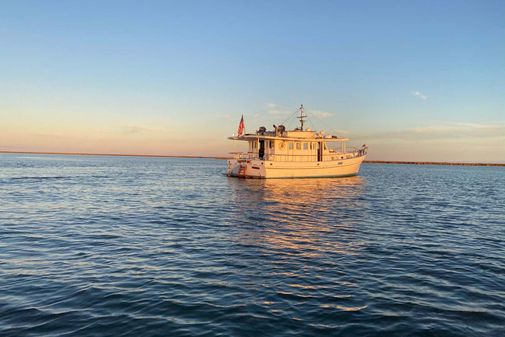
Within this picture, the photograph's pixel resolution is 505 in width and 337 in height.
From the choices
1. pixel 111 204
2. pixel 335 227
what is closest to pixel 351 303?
pixel 335 227

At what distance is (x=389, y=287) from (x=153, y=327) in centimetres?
549

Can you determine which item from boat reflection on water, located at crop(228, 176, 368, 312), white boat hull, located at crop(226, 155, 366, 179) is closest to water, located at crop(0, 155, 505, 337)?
boat reflection on water, located at crop(228, 176, 368, 312)

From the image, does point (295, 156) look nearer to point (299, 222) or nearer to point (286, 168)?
point (286, 168)

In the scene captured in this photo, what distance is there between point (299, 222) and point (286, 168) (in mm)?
26432

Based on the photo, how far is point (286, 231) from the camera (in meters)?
14.6

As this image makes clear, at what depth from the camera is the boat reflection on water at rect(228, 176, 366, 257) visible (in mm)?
11930

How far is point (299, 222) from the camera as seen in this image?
16656 millimetres

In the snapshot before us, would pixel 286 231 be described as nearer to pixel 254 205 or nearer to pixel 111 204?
pixel 254 205

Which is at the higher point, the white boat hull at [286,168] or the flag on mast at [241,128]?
the flag on mast at [241,128]

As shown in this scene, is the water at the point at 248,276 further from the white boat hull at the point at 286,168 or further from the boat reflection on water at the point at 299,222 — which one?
the white boat hull at the point at 286,168

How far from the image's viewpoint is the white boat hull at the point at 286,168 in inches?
1668

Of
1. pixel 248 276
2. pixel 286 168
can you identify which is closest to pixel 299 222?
pixel 248 276

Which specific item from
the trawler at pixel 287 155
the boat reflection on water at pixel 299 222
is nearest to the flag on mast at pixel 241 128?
the trawler at pixel 287 155

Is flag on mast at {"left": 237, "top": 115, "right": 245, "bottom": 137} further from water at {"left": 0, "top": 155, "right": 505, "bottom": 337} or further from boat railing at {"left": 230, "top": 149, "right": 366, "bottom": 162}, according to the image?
water at {"left": 0, "top": 155, "right": 505, "bottom": 337}
